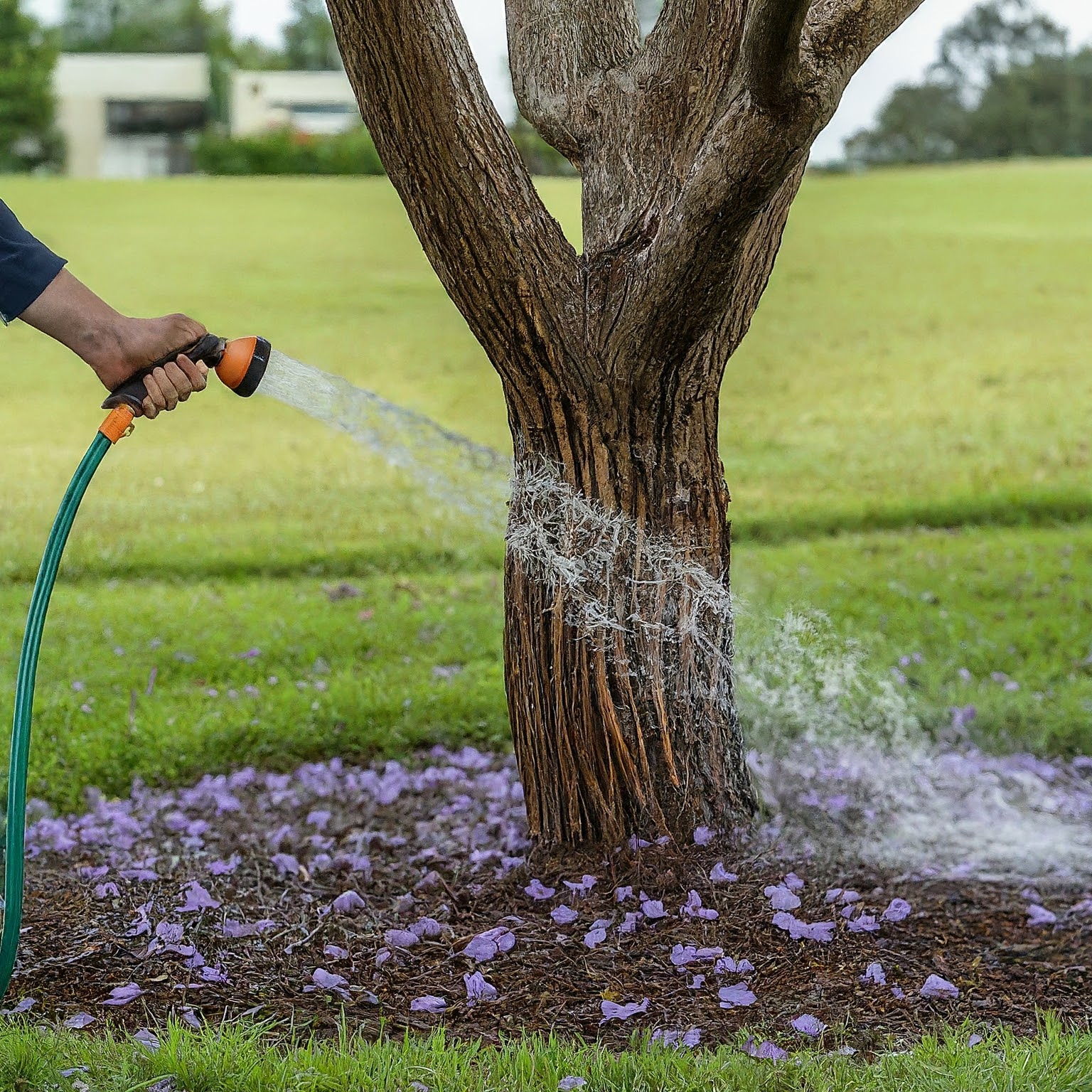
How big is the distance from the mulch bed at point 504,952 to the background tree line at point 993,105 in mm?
22243

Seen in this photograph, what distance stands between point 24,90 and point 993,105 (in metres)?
19.6

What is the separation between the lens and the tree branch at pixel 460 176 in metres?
2.37

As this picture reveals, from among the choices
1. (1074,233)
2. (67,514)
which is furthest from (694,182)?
(1074,233)

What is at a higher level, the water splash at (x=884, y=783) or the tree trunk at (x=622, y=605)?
the tree trunk at (x=622, y=605)

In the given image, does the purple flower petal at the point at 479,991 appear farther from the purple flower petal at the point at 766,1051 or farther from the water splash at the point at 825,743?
the water splash at the point at 825,743

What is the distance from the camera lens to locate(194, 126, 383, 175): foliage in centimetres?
2458

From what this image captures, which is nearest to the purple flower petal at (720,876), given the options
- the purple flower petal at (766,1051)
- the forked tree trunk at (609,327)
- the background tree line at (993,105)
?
the forked tree trunk at (609,327)

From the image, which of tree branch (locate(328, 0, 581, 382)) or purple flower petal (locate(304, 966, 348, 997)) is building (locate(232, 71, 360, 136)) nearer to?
tree branch (locate(328, 0, 581, 382))

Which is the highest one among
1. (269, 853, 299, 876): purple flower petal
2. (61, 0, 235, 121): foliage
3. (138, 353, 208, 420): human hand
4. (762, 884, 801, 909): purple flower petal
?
(61, 0, 235, 121): foliage

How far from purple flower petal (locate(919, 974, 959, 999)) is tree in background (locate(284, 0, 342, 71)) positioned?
87.8ft

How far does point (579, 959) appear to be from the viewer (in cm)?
249

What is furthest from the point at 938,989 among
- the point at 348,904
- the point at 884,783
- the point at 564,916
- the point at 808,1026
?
the point at 348,904

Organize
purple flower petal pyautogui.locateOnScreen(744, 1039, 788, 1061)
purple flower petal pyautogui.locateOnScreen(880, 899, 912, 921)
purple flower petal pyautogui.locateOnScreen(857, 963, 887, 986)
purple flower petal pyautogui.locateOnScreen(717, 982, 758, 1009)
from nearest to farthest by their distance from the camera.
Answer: purple flower petal pyautogui.locateOnScreen(744, 1039, 788, 1061)
purple flower petal pyautogui.locateOnScreen(717, 982, 758, 1009)
purple flower petal pyautogui.locateOnScreen(857, 963, 887, 986)
purple flower petal pyautogui.locateOnScreen(880, 899, 912, 921)

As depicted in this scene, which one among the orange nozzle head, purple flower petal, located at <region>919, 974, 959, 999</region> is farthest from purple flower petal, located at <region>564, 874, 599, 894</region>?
the orange nozzle head
